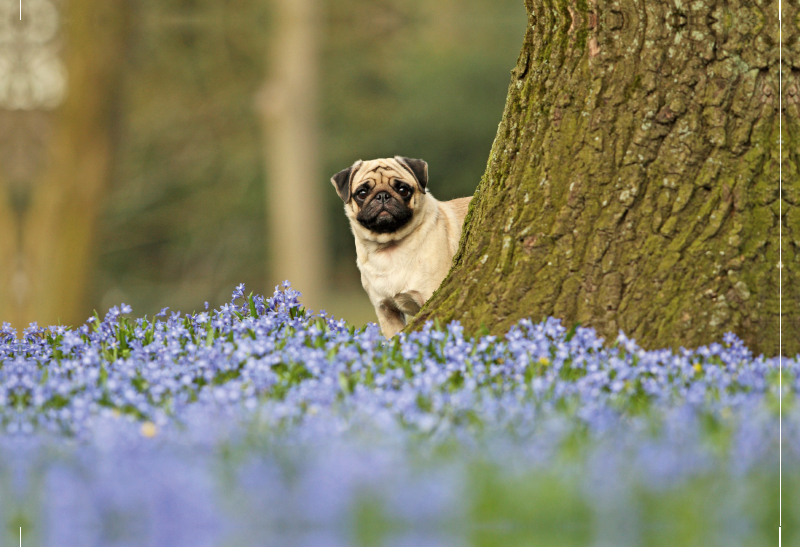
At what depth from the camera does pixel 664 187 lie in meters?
4.18

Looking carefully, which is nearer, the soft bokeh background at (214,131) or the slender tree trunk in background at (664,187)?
the slender tree trunk in background at (664,187)

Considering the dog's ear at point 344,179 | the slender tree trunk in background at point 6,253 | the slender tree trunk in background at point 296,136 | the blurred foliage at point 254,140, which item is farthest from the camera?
the blurred foliage at point 254,140

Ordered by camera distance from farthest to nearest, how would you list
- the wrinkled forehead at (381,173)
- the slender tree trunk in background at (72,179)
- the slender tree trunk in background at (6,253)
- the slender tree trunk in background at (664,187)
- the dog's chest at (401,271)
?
the slender tree trunk in background at (6,253) → the slender tree trunk in background at (72,179) → the wrinkled forehead at (381,173) → the dog's chest at (401,271) → the slender tree trunk in background at (664,187)

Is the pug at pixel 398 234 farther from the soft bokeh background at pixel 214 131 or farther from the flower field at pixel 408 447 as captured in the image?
the soft bokeh background at pixel 214 131

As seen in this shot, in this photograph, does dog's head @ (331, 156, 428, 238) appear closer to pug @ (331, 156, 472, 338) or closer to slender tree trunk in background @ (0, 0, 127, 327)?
pug @ (331, 156, 472, 338)

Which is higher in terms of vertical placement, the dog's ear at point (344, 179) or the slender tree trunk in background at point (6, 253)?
the slender tree trunk in background at point (6, 253)

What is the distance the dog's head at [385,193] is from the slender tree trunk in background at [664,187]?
1.64 metres

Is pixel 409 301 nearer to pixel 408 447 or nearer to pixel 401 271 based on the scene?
pixel 401 271

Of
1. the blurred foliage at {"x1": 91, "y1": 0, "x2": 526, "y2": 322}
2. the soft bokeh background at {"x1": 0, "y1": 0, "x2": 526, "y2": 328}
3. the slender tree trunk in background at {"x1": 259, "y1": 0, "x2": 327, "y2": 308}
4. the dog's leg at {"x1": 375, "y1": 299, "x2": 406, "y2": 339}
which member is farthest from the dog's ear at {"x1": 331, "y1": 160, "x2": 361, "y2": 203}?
the blurred foliage at {"x1": 91, "y1": 0, "x2": 526, "y2": 322}

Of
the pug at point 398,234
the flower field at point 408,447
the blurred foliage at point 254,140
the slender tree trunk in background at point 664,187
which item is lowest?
the flower field at point 408,447

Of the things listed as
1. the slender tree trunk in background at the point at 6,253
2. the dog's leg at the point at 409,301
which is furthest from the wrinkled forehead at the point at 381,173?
the slender tree trunk in background at the point at 6,253

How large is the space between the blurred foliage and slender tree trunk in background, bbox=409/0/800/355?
16.7m

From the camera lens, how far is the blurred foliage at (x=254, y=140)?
2161cm

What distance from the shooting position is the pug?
5.90m
